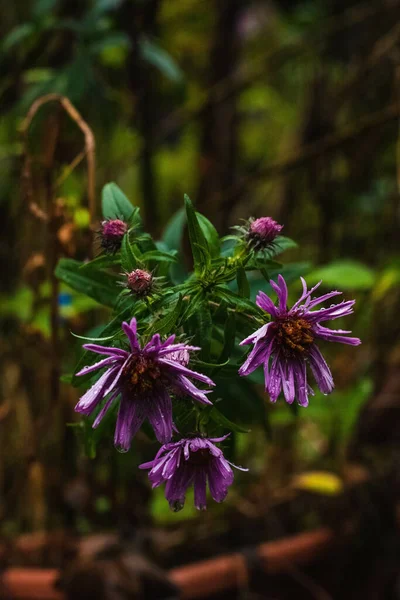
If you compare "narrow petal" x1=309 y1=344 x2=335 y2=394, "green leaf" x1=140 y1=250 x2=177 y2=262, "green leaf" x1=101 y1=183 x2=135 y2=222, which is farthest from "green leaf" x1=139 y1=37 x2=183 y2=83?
"narrow petal" x1=309 y1=344 x2=335 y2=394

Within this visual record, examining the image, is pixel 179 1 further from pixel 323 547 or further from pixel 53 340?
pixel 323 547

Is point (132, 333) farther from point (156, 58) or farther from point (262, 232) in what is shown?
point (156, 58)

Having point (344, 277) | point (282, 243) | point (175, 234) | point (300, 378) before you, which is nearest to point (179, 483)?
point (300, 378)

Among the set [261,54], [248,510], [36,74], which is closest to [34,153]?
[36,74]

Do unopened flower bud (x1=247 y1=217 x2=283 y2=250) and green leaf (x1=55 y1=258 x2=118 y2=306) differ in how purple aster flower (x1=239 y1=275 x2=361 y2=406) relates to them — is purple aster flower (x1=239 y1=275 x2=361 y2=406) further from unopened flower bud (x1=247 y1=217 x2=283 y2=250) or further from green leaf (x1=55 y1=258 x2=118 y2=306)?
green leaf (x1=55 y1=258 x2=118 y2=306)

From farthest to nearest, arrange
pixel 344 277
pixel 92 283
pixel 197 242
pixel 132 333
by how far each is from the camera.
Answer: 1. pixel 344 277
2. pixel 92 283
3. pixel 197 242
4. pixel 132 333
